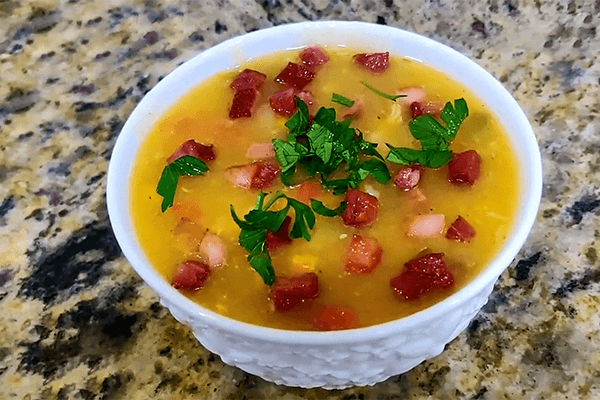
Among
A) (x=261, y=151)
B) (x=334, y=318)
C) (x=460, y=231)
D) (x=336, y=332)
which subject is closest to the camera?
(x=336, y=332)

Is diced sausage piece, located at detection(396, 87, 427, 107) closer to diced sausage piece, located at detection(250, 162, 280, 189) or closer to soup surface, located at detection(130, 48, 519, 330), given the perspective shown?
soup surface, located at detection(130, 48, 519, 330)

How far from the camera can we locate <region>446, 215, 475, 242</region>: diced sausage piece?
56.0 inches

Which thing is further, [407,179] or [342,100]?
[342,100]

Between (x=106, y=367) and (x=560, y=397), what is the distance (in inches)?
42.1

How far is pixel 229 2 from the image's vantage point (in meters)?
2.47

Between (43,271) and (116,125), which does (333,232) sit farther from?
(116,125)

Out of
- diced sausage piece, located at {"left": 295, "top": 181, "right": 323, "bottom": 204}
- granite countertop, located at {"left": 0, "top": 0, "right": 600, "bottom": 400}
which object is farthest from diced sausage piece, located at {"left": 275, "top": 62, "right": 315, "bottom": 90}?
granite countertop, located at {"left": 0, "top": 0, "right": 600, "bottom": 400}

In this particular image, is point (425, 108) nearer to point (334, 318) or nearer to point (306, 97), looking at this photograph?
point (306, 97)

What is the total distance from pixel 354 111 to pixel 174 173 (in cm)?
49

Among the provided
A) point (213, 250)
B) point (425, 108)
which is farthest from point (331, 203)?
point (425, 108)

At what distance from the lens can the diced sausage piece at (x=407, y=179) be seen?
1.52 m

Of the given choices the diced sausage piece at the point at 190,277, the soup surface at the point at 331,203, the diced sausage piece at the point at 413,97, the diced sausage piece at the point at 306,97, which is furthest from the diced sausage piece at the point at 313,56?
the diced sausage piece at the point at 190,277

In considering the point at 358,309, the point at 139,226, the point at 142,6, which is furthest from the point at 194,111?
the point at 142,6

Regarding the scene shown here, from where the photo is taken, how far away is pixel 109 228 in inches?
75.3
